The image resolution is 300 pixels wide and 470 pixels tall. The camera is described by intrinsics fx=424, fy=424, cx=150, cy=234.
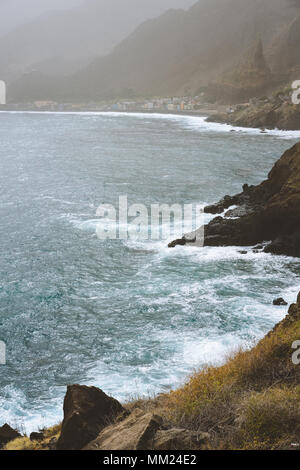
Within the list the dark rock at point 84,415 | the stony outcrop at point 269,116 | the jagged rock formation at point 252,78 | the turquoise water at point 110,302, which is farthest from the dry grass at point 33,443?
the jagged rock formation at point 252,78

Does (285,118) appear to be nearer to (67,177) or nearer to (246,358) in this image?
(67,177)

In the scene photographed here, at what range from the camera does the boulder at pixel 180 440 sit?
6.62m

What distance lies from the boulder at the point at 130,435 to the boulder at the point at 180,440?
0.13m

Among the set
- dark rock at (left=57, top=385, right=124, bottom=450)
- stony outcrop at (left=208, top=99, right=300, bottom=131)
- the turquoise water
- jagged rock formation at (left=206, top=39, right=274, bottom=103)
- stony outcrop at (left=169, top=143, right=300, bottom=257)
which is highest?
jagged rock formation at (left=206, top=39, right=274, bottom=103)

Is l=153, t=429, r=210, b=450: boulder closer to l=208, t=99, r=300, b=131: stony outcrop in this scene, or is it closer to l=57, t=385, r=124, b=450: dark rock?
l=57, t=385, r=124, b=450: dark rock

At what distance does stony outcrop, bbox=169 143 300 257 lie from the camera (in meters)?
22.1

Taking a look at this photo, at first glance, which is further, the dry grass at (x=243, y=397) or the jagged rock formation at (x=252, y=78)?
the jagged rock formation at (x=252, y=78)

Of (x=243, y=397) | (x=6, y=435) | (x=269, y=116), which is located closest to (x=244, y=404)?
(x=243, y=397)

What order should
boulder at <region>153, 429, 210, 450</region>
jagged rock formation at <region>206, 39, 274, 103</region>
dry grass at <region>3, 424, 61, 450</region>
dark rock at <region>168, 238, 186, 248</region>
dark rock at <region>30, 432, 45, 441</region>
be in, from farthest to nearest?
jagged rock formation at <region>206, 39, 274, 103</region>, dark rock at <region>168, 238, 186, 248</region>, dark rock at <region>30, 432, 45, 441</region>, dry grass at <region>3, 424, 61, 450</region>, boulder at <region>153, 429, 210, 450</region>

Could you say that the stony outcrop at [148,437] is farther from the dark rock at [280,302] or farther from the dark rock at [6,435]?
the dark rock at [280,302]

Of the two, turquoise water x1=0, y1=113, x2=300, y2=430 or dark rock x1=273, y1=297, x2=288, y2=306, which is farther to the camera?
dark rock x1=273, y1=297, x2=288, y2=306

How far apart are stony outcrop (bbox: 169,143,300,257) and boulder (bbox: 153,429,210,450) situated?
16.4 meters

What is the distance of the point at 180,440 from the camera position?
22.0 ft

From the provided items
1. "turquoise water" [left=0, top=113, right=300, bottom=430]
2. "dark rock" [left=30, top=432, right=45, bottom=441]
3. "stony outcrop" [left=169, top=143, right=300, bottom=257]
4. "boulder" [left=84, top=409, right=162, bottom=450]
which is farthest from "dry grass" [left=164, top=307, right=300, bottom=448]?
"stony outcrop" [left=169, top=143, right=300, bottom=257]
